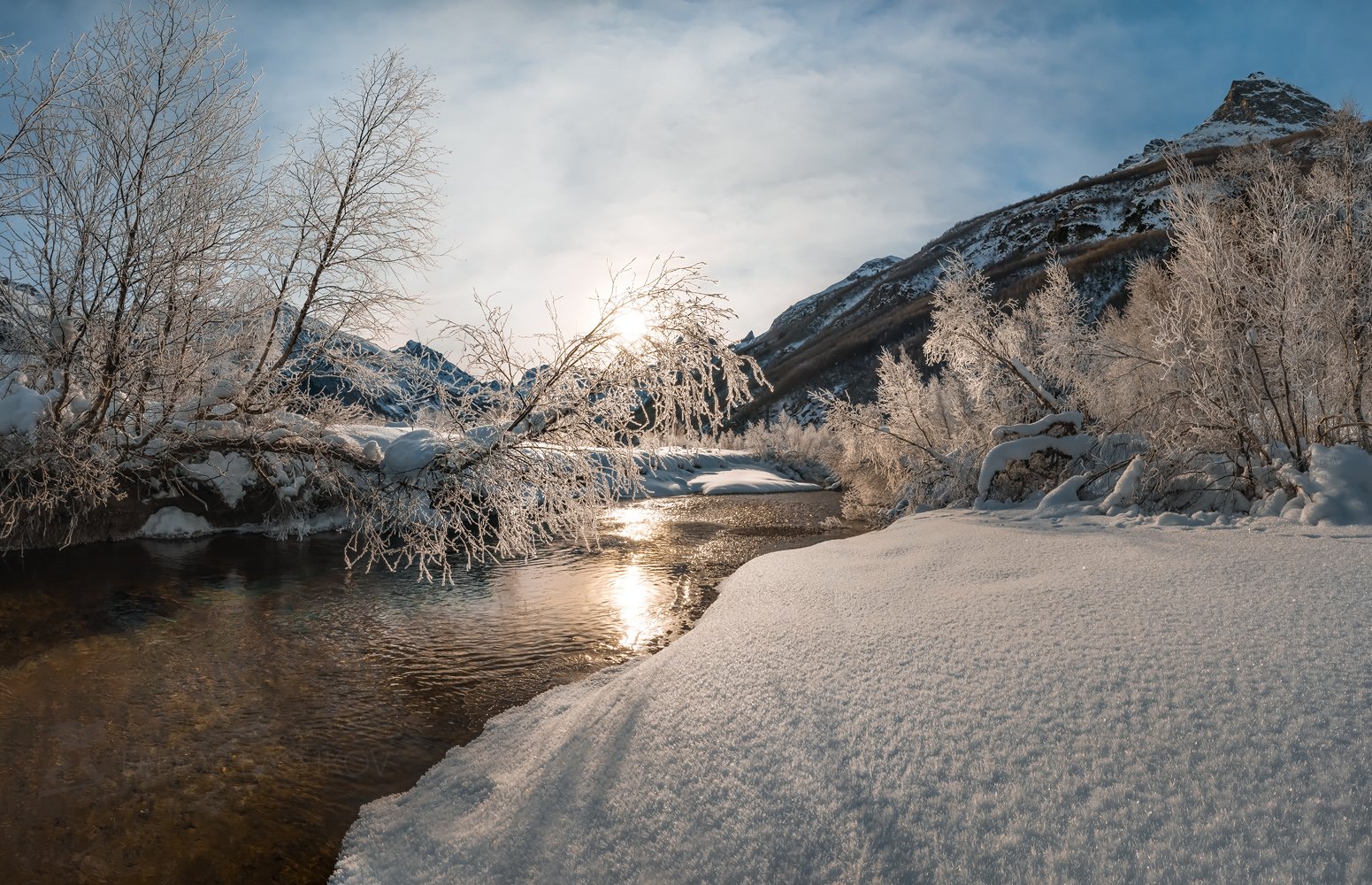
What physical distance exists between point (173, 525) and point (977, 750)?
19.3 m

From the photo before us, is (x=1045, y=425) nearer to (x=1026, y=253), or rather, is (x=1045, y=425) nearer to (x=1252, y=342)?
(x=1252, y=342)

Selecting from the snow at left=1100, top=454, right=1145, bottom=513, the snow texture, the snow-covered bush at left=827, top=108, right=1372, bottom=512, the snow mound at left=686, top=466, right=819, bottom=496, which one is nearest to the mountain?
the snow mound at left=686, top=466, right=819, bottom=496

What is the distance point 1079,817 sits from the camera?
7.22 ft

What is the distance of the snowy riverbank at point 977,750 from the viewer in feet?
6.95

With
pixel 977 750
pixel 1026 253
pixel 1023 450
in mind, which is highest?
pixel 1026 253

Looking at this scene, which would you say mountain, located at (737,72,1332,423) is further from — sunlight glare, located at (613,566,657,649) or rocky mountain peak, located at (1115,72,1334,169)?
sunlight glare, located at (613,566,657,649)

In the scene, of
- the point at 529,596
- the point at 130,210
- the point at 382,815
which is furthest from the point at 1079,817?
the point at 529,596

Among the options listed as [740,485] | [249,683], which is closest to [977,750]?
[249,683]


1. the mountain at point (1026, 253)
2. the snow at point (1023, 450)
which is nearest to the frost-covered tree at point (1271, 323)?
the snow at point (1023, 450)

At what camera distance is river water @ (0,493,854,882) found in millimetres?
4082

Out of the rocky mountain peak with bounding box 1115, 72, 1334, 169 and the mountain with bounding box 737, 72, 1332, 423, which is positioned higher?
the rocky mountain peak with bounding box 1115, 72, 1334, 169

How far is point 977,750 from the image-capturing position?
265 centimetres

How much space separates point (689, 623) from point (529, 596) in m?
3.25

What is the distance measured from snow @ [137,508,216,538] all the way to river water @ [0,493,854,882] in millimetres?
2082
